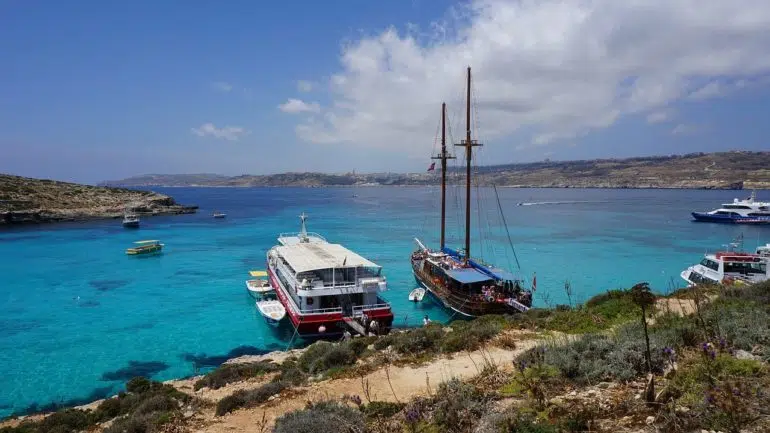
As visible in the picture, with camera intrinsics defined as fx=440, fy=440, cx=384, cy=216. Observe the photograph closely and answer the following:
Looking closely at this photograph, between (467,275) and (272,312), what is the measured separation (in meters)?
11.9

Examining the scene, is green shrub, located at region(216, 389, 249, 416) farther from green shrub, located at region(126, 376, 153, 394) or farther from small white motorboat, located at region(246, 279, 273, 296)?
small white motorboat, located at region(246, 279, 273, 296)

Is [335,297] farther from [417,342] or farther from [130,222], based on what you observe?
[130,222]

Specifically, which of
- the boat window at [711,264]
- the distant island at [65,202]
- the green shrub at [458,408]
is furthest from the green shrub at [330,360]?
the distant island at [65,202]

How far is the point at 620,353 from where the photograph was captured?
7984 mm

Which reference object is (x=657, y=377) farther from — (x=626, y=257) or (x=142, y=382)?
(x=626, y=257)

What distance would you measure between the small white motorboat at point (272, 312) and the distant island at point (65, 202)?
267 feet

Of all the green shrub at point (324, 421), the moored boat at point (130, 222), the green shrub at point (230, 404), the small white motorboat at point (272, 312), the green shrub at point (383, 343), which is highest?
the green shrub at point (324, 421)

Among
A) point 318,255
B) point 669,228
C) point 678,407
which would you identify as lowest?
point 669,228

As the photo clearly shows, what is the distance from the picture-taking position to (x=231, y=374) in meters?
14.4

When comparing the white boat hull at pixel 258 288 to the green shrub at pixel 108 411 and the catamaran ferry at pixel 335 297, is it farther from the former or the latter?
the green shrub at pixel 108 411

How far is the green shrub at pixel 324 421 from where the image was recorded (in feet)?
23.2

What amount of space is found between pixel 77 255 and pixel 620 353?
191ft

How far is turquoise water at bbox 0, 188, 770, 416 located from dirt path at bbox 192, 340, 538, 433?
8.95 meters

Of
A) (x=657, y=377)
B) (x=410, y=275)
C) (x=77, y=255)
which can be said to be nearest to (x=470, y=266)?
(x=410, y=275)
